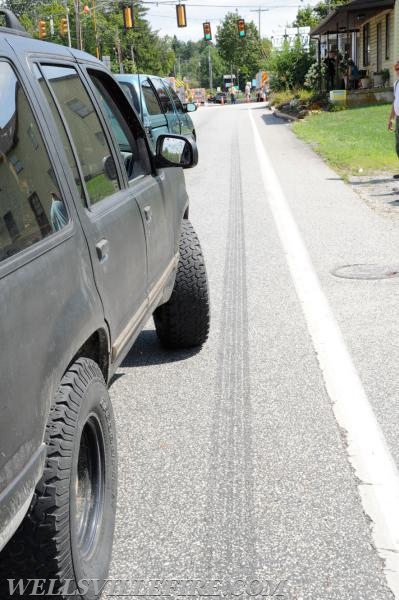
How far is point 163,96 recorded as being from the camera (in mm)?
15281

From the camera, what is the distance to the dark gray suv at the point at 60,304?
2213mm

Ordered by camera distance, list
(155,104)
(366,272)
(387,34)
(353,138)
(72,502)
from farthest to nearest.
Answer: (387,34) → (353,138) → (155,104) → (366,272) → (72,502)

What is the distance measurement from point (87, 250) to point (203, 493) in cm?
128

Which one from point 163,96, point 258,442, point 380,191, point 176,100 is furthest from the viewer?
point 176,100

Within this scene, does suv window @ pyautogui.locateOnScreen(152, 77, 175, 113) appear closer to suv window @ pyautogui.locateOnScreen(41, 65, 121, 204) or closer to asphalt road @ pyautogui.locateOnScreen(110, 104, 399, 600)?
asphalt road @ pyautogui.locateOnScreen(110, 104, 399, 600)

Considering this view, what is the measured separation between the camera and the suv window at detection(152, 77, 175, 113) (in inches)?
589

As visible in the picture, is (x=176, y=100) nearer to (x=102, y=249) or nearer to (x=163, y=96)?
(x=163, y=96)

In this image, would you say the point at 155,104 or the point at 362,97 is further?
the point at 362,97

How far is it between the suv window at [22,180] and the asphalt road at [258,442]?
4.42 feet

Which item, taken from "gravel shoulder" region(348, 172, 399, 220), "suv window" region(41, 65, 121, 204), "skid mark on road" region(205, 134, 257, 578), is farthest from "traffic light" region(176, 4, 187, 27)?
"suv window" region(41, 65, 121, 204)

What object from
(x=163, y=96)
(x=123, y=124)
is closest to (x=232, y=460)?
(x=123, y=124)

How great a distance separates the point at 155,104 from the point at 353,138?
843cm

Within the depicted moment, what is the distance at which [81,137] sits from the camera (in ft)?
11.1

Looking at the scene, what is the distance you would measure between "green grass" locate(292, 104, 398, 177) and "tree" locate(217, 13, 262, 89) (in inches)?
3835
